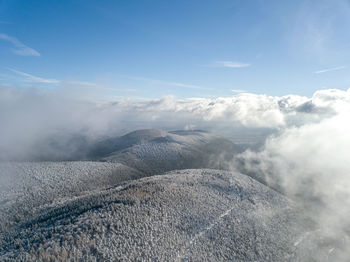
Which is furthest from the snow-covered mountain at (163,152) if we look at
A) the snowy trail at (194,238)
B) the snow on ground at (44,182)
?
the snowy trail at (194,238)

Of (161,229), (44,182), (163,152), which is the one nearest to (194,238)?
(161,229)

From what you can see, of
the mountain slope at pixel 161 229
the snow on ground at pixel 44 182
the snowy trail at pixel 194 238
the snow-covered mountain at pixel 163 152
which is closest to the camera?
the mountain slope at pixel 161 229

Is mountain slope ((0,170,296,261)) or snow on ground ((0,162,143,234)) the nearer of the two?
mountain slope ((0,170,296,261))

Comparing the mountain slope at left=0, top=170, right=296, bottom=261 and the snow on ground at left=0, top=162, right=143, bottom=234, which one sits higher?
the mountain slope at left=0, top=170, right=296, bottom=261

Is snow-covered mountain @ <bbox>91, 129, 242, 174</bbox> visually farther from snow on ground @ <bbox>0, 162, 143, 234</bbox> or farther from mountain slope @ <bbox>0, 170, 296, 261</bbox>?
mountain slope @ <bbox>0, 170, 296, 261</bbox>

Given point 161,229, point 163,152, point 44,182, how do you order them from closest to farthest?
1. point 161,229
2. point 44,182
3. point 163,152

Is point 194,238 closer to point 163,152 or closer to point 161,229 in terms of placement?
point 161,229

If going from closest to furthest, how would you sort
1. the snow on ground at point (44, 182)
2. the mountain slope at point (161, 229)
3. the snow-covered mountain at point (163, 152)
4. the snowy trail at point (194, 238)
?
the mountain slope at point (161, 229) < the snowy trail at point (194, 238) < the snow on ground at point (44, 182) < the snow-covered mountain at point (163, 152)

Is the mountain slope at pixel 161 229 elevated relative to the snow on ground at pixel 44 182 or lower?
elevated

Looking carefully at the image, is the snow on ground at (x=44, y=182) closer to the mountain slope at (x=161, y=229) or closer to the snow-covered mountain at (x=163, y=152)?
the mountain slope at (x=161, y=229)

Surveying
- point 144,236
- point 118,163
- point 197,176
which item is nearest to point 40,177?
point 118,163

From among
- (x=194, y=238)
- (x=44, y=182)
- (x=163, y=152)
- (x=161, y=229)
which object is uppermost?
(x=161, y=229)

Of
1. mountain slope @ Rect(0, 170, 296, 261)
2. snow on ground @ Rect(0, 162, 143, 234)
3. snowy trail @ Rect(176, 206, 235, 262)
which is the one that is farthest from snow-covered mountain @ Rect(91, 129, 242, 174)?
snowy trail @ Rect(176, 206, 235, 262)
